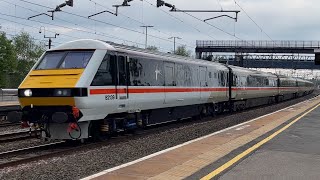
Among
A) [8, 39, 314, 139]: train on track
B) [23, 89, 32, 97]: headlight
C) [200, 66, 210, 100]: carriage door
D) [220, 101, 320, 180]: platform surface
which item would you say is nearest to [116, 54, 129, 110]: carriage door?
[8, 39, 314, 139]: train on track

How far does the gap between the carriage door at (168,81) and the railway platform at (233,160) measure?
3.87 meters

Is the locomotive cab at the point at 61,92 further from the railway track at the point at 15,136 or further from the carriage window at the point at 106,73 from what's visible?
the railway track at the point at 15,136

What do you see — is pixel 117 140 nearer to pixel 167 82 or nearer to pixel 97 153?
pixel 97 153

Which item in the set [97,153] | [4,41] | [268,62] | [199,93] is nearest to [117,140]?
[97,153]

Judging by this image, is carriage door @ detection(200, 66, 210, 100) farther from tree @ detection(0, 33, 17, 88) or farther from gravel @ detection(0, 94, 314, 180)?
tree @ detection(0, 33, 17, 88)

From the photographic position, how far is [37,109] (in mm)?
11906

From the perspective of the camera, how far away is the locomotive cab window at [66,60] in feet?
40.2

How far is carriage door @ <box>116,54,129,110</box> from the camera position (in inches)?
522

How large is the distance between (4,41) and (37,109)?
58.7 meters

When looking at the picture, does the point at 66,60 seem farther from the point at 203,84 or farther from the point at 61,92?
the point at 203,84

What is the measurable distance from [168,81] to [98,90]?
558cm

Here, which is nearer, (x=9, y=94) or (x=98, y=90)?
(x=98, y=90)

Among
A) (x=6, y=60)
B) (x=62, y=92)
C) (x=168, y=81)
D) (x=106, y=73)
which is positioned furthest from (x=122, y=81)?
(x=6, y=60)

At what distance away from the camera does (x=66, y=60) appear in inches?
493
